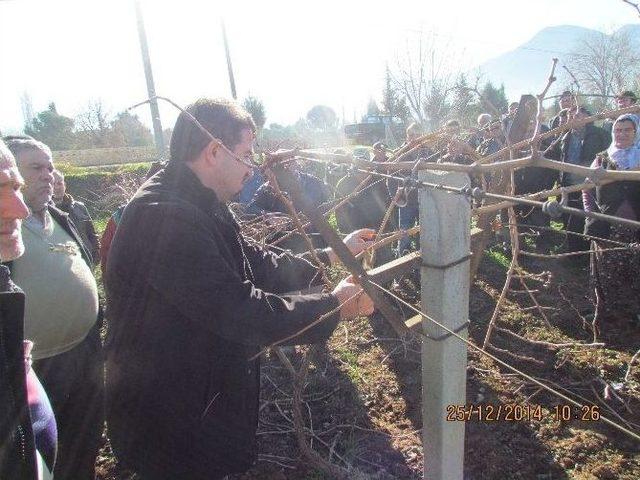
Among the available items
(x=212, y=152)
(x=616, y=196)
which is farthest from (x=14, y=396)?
(x=616, y=196)

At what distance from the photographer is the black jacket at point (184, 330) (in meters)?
1.27

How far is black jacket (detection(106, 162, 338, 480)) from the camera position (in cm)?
127

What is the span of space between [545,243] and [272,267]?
5.48 m

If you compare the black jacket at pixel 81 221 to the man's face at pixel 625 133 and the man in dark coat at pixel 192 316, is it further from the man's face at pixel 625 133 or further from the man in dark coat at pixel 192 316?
the man's face at pixel 625 133

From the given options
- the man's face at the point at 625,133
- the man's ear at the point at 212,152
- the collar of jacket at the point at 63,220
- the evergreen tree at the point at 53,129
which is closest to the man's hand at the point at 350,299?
the man's ear at the point at 212,152

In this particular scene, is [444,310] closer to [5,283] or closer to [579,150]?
[5,283]

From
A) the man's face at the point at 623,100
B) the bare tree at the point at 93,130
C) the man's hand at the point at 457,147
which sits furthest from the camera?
the bare tree at the point at 93,130

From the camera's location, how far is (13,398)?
1021 mm

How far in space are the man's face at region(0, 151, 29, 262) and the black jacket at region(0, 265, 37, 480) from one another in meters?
0.23

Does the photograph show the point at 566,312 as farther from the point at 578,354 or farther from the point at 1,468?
the point at 1,468

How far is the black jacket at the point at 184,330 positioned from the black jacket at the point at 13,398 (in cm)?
34

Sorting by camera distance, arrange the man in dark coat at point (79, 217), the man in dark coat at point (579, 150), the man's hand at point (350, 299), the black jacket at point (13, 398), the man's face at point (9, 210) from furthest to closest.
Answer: the man in dark coat at point (579, 150)
the man in dark coat at point (79, 217)
the man's hand at point (350, 299)
the man's face at point (9, 210)
the black jacket at point (13, 398)
